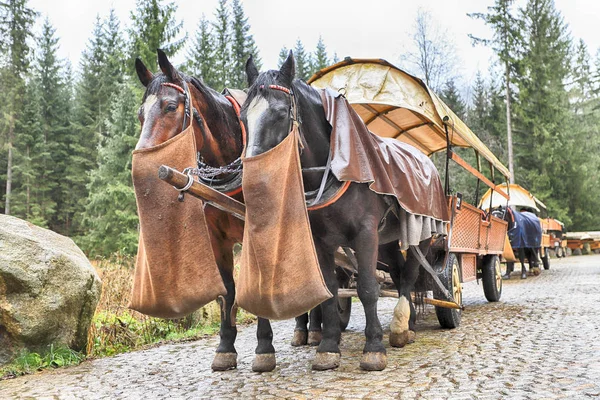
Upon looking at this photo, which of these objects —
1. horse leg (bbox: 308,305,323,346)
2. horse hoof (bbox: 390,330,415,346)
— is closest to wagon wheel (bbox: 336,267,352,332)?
horse leg (bbox: 308,305,323,346)

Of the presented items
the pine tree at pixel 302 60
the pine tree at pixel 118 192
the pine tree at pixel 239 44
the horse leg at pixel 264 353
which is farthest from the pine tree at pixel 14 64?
the horse leg at pixel 264 353

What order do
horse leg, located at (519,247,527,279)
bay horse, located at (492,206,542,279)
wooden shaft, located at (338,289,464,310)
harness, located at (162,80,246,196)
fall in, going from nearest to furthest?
harness, located at (162,80,246,196) < wooden shaft, located at (338,289,464,310) < bay horse, located at (492,206,542,279) < horse leg, located at (519,247,527,279)

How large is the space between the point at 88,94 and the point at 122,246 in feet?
68.0

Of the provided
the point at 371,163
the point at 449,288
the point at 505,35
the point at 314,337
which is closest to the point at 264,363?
the point at 314,337

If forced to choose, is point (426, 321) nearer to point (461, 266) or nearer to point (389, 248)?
point (461, 266)

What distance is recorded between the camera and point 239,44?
35500 mm

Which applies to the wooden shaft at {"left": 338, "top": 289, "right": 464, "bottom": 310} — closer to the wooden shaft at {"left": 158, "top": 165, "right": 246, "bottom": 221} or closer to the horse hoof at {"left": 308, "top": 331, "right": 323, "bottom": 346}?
the horse hoof at {"left": 308, "top": 331, "right": 323, "bottom": 346}

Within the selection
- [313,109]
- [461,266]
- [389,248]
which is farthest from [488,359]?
[461,266]

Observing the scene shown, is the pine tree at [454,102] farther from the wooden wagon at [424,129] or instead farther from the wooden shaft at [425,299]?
the wooden shaft at [425,299]

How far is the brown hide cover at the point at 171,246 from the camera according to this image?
11.5 feet

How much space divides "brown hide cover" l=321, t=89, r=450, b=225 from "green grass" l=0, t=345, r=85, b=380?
319cm

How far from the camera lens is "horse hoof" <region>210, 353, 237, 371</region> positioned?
435 cm

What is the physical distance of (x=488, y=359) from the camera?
4.29 metres

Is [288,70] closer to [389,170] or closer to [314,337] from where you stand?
[389,170]
